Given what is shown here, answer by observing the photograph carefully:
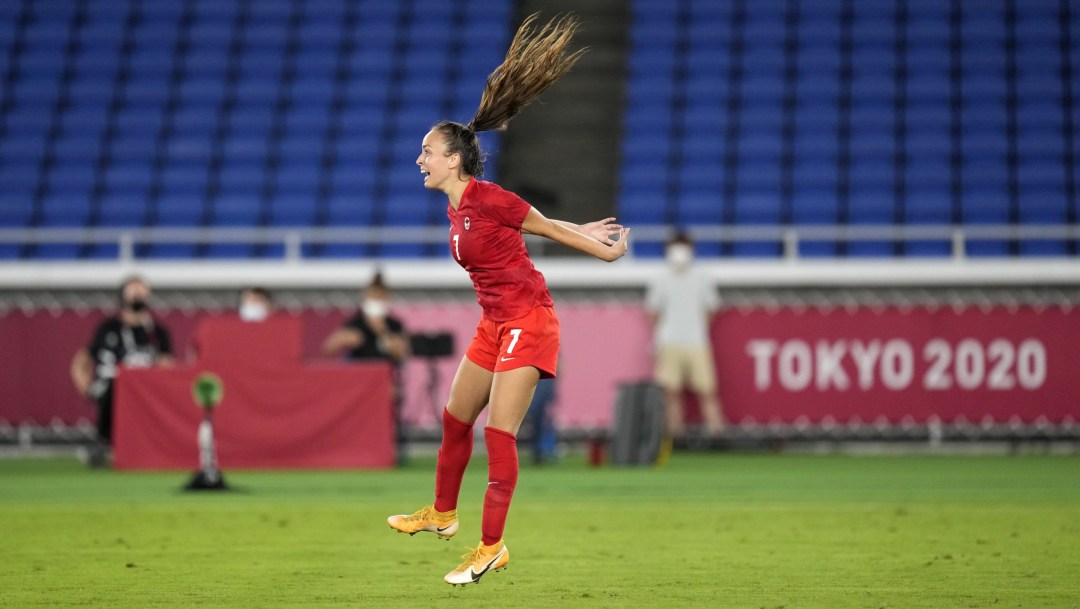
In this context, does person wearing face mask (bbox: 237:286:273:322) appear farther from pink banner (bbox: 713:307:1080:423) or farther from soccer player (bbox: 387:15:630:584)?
soccer player (bbox: 387:15:630:584)

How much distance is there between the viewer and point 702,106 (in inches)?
852

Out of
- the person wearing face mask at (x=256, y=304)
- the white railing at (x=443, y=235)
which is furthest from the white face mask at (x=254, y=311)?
the white railing at (x=443, y=235)

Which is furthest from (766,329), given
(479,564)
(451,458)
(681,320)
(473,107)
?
(479,564)

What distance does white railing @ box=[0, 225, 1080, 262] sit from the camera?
1708cm

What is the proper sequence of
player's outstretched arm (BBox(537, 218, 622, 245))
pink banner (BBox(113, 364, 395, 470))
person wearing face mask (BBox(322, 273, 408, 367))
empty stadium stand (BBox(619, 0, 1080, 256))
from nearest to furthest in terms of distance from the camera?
player's outstretched arm (BBox(537, 218, 622, 245)) < pink banner (BBox(113, 364, 395, 470)) < person wearing face mask (BBox(322, 273, 408, 367)) < empty stadium stand (BBox(619, 0, 1080, 256))

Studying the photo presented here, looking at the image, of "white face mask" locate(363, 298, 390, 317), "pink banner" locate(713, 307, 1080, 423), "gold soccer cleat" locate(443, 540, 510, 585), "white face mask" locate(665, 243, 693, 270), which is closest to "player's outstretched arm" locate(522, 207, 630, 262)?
"gold soccer cleat" locate(443, 540, 510, 585)

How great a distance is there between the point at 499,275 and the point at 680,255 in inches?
388

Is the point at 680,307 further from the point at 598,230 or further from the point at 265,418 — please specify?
the point at 598,230

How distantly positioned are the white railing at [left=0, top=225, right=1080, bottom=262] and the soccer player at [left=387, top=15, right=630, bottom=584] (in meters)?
10.4

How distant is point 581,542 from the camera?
823 cm

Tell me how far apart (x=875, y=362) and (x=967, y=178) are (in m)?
4.72

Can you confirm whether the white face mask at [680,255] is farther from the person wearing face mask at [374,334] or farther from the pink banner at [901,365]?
the person wearing face mask at [374,334]

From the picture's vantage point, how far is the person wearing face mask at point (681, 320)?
1623cm

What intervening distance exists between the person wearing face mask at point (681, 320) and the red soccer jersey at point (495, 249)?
383 inches
